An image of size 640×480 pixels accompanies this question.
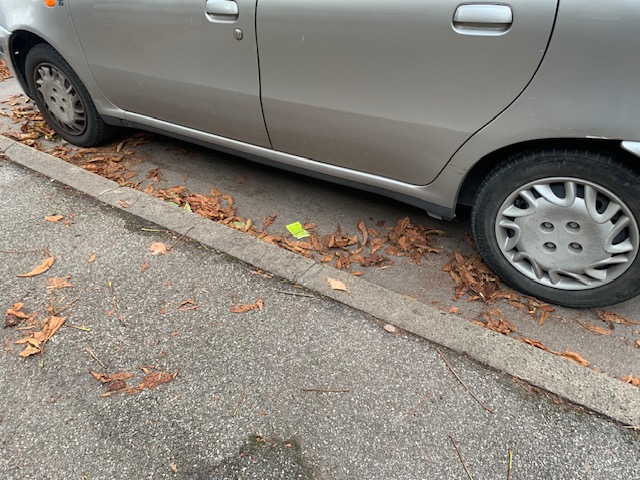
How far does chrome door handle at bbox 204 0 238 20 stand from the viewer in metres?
2.39

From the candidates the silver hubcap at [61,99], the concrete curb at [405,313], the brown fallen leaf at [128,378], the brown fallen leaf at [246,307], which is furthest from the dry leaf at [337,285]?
the silver hubcap at [61,99]

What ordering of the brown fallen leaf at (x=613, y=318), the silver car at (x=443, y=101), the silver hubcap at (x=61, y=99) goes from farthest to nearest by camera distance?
1. the silver hubcap at (x=61, y=99)
2. the brown fallen leaf at (x=613, y=318)
3. the silver car at (x=443, y=101)

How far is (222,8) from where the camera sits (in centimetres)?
242

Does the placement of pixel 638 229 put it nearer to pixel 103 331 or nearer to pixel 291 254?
pixel 291 254

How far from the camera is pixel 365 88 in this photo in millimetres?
2236

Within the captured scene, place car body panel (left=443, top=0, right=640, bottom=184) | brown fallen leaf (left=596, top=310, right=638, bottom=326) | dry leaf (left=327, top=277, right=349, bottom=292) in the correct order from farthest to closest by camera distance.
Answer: dry leaf (left=327, top=277, right=349, bottom=292)
brown fallen leaf (left=596, top=310, right=638, bottom=326)
car body panel (left=443, top=0, right=640, bottom=184)

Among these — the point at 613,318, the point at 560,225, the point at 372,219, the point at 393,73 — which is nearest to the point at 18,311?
the point at 372,219

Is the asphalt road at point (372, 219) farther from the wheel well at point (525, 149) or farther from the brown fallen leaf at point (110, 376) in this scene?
the brown fallen leaf at point (110, 376)

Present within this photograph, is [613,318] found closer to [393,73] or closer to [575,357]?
[575,357]

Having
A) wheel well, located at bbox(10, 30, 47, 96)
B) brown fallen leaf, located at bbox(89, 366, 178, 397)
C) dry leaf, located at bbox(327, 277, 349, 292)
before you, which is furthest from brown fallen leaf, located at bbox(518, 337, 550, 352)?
wheel well, located at bbox(10, 30, 47, 96)

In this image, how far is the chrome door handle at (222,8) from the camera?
94.2 inches

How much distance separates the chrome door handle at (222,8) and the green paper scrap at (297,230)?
1.19 meters

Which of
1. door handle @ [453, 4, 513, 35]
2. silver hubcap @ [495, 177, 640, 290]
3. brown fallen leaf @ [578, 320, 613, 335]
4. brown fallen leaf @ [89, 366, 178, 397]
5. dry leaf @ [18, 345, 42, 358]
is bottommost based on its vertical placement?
brown fallen leaf @ [578, 320, 613, 335]

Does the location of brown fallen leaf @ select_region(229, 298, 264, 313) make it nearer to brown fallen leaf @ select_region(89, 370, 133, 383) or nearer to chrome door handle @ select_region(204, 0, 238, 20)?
brown fallen leaf @ select_region(89, 370, 133, 383)
